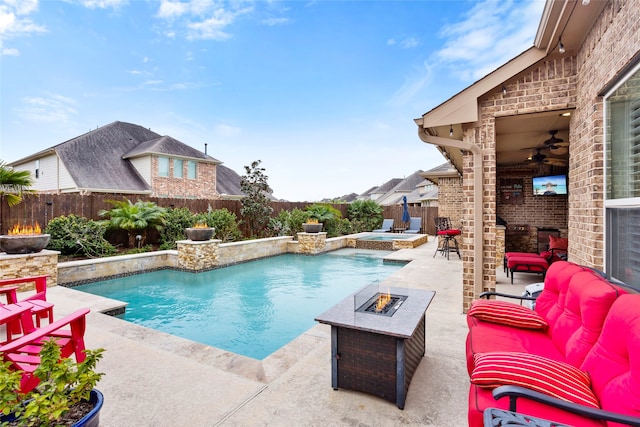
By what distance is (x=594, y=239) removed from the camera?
3.07 metres

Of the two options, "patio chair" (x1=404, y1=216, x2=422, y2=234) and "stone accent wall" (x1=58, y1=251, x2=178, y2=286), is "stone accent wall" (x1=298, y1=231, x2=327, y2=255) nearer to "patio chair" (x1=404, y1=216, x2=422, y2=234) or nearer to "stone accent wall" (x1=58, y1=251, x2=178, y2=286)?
"stone accent wall" (x1=58, y1=251, x2=178, y2=286)

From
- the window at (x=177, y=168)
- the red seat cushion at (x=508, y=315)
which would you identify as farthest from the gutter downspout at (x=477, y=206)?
the window at (x=177, y=168)

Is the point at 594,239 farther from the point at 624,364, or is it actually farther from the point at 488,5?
the point at 488,5

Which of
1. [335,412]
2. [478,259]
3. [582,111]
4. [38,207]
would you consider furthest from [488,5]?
[38,207]

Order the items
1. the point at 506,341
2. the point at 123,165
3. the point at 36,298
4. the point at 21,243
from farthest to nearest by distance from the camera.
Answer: the point at 123,165, the point at 21,243, the point at 36,298, the point at 506,341

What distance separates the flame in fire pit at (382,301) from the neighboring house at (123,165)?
53.6 ft

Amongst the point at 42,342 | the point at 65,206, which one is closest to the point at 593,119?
the point at 42,342

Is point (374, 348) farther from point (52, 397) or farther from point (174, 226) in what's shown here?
point (174, 226)

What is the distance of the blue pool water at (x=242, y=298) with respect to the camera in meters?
4.56

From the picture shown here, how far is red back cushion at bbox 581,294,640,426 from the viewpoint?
1.36m

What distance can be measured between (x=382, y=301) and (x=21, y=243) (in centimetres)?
666

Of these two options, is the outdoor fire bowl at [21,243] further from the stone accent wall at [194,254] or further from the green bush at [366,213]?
the green bush at [366,213]

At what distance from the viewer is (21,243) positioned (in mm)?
5840

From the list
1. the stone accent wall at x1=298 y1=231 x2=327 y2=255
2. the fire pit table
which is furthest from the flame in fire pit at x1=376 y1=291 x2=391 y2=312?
the stone accent wall at x1=298 y1=231 x2=327 y2=255
